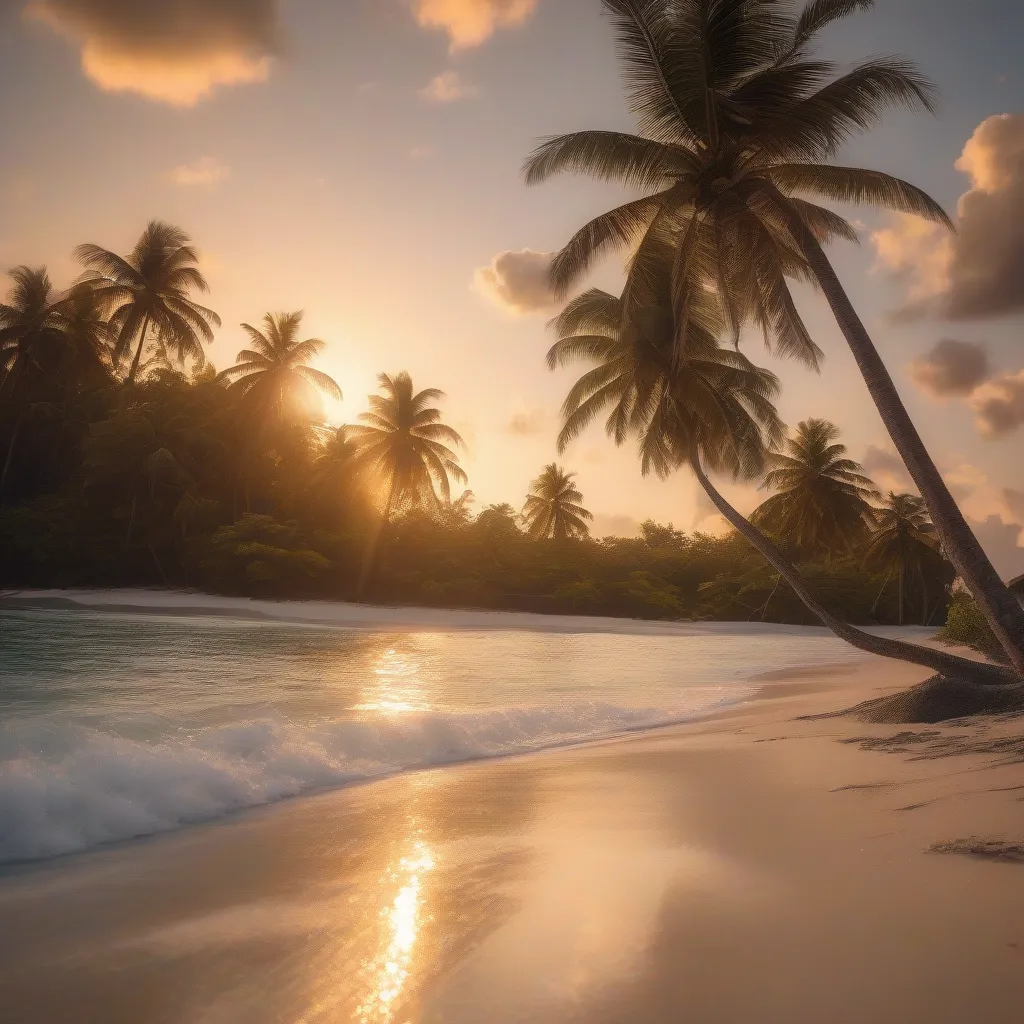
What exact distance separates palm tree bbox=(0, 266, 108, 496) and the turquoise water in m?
20.7

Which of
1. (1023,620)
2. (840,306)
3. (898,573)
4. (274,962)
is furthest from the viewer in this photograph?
(898,573)

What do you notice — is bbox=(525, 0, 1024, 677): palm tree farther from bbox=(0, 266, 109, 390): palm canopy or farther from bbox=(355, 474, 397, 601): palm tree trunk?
bbox=(0, 266, 109, 390): palm canopy

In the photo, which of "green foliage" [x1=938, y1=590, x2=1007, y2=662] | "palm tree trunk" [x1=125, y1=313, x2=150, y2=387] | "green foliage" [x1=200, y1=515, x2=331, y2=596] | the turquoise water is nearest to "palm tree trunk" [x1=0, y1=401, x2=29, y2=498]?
"palm tree trunk" [x1=125, y1=313, x2=150, y2=387]

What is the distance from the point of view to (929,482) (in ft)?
21.3

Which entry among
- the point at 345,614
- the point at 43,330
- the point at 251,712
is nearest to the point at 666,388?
the point at 251,712

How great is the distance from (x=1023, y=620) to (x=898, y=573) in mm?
33309

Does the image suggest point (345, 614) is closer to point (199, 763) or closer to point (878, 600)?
point (199, 763)

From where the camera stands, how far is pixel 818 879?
2484 mm

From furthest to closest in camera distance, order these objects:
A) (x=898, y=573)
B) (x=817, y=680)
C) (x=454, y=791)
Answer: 1. (x=898, y=573)
2. (x=817, y=680)
3. (x=454, y=791)

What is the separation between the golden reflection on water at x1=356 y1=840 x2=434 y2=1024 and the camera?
71.9 inches

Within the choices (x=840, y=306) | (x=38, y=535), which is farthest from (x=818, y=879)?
(x=38, y=535)

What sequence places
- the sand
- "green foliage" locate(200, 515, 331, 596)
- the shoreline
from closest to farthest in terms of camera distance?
the sand < the shoreline < "green foliage" locate(200, 515, 331, 596)

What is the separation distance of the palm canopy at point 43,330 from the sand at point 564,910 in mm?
35811

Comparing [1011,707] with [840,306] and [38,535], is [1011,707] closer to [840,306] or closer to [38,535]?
[840,306]
